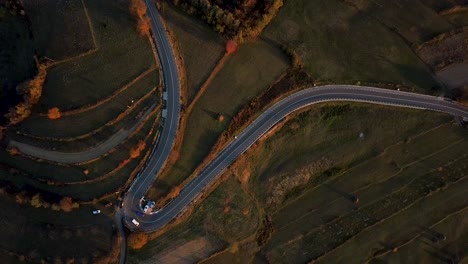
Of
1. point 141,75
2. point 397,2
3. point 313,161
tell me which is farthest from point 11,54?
point 397,2

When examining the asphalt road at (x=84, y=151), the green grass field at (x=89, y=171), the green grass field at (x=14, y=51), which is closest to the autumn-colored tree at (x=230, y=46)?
the asphalt road at (x=84, y=151)

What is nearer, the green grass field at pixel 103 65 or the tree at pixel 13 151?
the tree at pixel 13 151

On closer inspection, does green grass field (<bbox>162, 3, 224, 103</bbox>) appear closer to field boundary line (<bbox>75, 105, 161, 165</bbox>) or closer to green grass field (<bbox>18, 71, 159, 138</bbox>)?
green grass field (<bbox>18, 71, 159, 138</bbox>)

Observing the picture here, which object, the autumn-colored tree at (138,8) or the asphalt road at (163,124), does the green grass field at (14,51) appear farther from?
the asphalt road at (163,124)

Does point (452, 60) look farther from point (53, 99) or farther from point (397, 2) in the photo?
point (53, 99)

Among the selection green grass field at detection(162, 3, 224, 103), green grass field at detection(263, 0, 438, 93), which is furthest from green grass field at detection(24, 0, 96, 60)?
green grass field at detection(263, 0, 438, 93)

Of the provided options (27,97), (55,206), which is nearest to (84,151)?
(55,206)

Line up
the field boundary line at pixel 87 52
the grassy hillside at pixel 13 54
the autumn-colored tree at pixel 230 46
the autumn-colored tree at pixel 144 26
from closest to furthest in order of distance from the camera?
the autumn-colored tree at pixel 144 26 < the autumn-colored tree at pixel 230 46 < the field boundary line at pixel 87 52 < the grassy hillside at pixel 13 54
